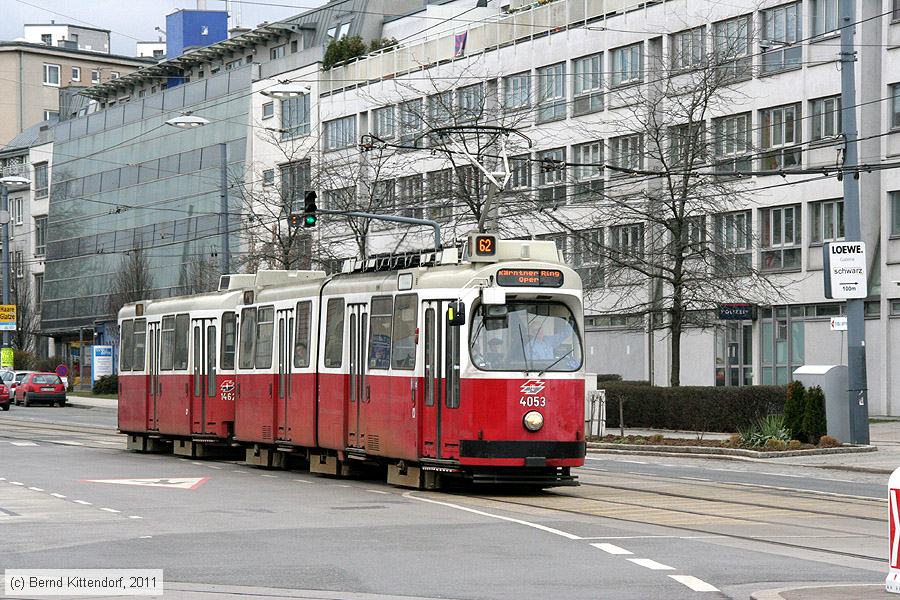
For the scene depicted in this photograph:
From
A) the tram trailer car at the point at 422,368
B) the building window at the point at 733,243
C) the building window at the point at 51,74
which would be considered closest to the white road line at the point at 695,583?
the tram trailer car at the point at 422,368

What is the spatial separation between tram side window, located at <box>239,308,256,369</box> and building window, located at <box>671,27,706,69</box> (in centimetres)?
1950

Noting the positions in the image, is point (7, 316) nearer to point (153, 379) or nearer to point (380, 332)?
point (153, 379)

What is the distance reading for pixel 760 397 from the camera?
1510 inches

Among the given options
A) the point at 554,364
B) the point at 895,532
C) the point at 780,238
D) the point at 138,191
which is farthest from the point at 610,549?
the point at 138,191

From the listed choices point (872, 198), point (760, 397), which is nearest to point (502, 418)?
point (760, 397)

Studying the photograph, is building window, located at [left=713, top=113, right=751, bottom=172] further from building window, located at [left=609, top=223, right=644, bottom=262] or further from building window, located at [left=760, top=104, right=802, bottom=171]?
building window, located at [left=609, top=223, right=644, bottom=262]

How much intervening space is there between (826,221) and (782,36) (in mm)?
6385

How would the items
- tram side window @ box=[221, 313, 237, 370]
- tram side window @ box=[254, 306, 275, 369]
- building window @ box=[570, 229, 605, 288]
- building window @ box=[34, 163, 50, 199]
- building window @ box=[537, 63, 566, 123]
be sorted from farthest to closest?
building window @ box=[34, 163, 50, 199] → building window @ box=[537, 63, 566, 123] → building window @ box=[570, 229, 605, 288] → tram side window @ box=[221, 313, 237, 370] → tram side window @ box=[254, 306, 275, 369]

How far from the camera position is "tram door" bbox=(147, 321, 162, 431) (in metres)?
32.5

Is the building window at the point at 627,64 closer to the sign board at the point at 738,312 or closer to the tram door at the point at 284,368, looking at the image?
the sign board at the point at 738,312

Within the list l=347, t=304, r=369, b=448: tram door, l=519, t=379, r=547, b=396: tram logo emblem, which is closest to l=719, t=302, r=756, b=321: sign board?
l=347, t=304, r=369, b=448: tram door

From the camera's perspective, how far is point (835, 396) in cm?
3316

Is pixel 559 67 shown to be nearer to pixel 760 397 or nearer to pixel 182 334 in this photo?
pixel 760 397

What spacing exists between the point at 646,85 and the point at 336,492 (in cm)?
3501
